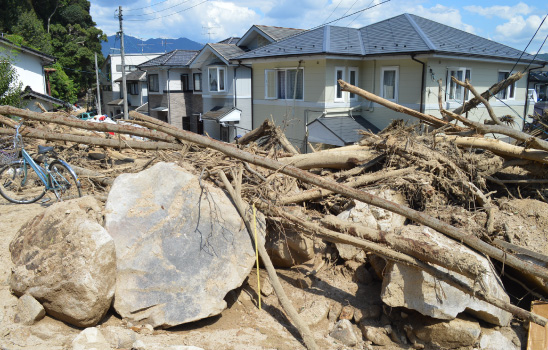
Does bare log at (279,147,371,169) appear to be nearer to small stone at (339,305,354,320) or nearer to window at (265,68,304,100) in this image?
small stone at (339,305,354,320)

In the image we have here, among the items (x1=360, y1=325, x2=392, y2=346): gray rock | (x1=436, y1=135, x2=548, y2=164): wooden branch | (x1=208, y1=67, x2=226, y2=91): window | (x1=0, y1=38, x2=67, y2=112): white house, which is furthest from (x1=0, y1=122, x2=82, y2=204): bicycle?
(x1=208, y1=67, x2=226, y2=91): window

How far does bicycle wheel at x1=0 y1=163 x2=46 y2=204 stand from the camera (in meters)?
6.54

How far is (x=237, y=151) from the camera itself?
233 inches

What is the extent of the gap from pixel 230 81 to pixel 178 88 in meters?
6.25

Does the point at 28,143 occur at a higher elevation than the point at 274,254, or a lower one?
higher

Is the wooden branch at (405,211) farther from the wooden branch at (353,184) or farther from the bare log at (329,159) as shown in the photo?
the bare log at (329,159)

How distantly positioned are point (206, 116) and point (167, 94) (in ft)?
17.1

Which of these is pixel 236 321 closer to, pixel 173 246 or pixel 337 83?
pixel 173 246

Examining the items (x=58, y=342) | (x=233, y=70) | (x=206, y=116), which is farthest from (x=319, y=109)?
(x=58, y=342)

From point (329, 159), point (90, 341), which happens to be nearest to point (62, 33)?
point (329, 159)

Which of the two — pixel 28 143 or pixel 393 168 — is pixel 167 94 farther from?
pixel 393 168

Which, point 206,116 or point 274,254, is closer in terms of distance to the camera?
point 274,254

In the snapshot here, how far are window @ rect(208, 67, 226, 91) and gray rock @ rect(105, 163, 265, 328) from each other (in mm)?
19305

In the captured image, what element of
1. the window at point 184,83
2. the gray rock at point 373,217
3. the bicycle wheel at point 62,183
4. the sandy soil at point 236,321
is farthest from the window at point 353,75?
the window at point 184,83
